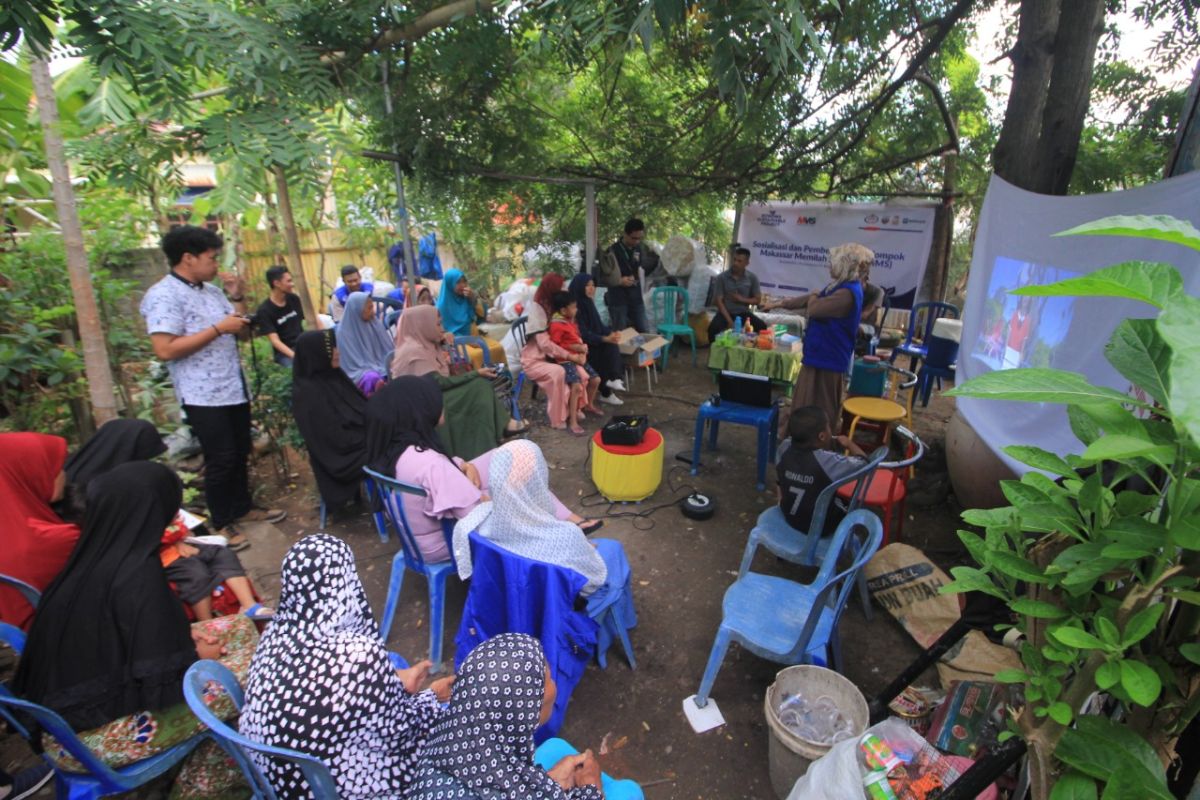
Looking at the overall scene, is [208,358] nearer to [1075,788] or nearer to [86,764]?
[86,764]

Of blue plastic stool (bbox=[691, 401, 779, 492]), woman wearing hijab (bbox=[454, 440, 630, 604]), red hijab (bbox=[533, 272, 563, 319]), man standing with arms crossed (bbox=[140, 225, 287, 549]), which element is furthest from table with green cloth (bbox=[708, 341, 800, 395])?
man standing with arms crossed (bbox=[140, 225, 287, 549])

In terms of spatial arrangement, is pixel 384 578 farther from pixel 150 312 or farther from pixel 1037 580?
pixel 1037 580

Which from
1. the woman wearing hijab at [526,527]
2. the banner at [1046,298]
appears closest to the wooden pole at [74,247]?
the woman wearing hijab at [526,527]

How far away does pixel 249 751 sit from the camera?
5.27ft

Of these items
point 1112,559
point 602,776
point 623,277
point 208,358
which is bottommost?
point 602,776

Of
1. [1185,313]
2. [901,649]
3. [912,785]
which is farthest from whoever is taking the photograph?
[901,649]

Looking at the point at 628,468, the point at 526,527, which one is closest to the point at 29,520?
the point at 526,527

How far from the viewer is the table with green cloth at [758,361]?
5.28 m

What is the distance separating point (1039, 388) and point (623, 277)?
274 inches

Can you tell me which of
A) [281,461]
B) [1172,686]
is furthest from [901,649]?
[281,461]

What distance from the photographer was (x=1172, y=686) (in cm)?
83

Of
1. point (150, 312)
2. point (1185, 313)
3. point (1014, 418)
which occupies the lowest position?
point (1014, 418)

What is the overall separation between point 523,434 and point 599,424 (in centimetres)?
85

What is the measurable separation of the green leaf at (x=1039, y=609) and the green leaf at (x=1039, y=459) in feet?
0.66
